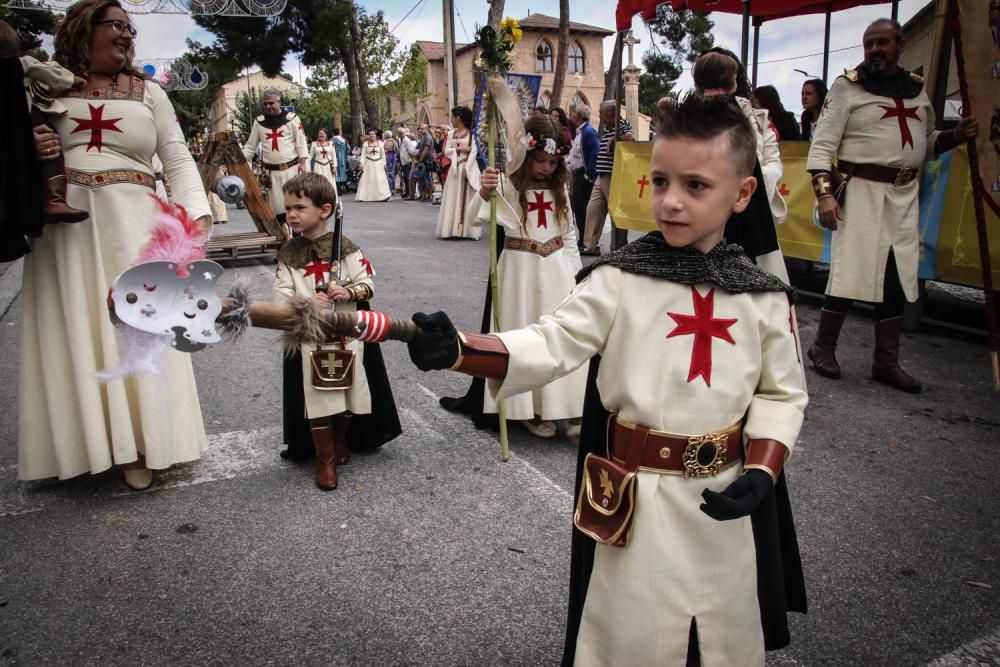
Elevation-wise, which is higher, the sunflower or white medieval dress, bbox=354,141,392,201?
the sunflower

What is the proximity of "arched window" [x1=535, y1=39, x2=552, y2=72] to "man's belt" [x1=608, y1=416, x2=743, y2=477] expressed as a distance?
5378 centimetres

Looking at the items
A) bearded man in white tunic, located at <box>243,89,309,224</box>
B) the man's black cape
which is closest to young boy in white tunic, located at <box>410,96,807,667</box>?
the man's black cape

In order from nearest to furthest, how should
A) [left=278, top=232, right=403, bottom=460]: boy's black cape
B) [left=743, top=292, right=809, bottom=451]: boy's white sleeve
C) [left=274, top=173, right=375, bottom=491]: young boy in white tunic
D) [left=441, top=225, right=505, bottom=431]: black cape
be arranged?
[left=743, top=292, right=809, bottom=451]: boy's white sleeve
[left=274, top=173, right=375, bottom=491]: young boy in white tunic
[left=278, top=232, right=403, bottom=460]: boy's black cape
[left=441, top=225, right=505, bottom=431]: black cape

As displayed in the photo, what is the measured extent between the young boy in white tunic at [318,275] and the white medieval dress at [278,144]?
266 inches

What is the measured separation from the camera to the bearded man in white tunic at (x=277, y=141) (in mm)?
9859

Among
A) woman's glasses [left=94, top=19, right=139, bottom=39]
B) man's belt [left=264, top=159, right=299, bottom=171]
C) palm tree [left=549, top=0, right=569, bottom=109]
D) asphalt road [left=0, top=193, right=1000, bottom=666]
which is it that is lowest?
asphalt road [left=0, top=193, right=1000, bottom=666]

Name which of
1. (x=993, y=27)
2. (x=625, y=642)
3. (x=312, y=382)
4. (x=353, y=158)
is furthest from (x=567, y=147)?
(x=353, y=158)

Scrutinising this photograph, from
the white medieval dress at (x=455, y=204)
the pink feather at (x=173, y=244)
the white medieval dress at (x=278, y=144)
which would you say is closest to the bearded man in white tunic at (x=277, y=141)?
the white medieval dress at (x=278, y=144)

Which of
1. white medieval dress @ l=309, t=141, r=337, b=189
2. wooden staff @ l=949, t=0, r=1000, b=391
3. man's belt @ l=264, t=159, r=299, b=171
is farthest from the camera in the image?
white medieval dress @ l=309, t=141, r=337, b=189

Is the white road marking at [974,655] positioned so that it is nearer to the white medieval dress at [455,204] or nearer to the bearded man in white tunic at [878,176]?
the bearded man in white tunic at [878,176]

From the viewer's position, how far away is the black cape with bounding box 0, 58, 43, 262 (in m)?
2.86

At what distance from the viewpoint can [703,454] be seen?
1668mm

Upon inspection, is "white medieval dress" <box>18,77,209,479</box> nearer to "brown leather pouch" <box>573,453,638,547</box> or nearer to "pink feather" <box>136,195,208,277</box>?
"pink feather" <box>136,195,208,277</box>

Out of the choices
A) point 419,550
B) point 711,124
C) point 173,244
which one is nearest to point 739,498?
point 711,124
